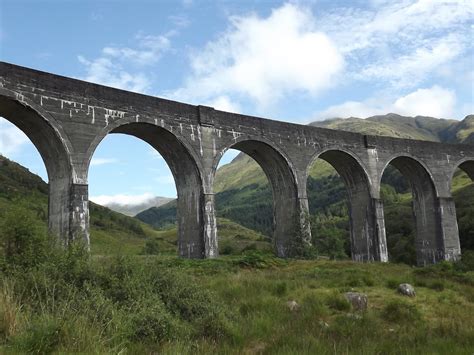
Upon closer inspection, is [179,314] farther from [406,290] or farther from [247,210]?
[247,210]

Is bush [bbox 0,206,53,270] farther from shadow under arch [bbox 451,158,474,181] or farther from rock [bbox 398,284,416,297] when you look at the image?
shadow under arch [bbox 451,158,474,181]

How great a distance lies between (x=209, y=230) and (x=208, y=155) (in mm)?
3713

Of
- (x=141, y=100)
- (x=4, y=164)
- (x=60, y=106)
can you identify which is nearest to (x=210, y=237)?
(x=141, y=100)

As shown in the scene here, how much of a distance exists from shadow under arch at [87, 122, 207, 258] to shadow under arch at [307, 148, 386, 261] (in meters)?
8.41

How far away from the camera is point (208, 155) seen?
22.3m

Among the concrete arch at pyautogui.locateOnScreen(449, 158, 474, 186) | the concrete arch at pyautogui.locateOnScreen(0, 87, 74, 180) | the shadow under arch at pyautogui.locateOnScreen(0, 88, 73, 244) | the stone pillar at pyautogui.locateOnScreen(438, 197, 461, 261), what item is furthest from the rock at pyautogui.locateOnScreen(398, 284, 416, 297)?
the concrete arch at pyautogui.locateOnScreen(449, 158, 474, 186)

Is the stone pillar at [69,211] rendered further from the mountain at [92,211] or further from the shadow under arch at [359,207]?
the mountain at [92,211]

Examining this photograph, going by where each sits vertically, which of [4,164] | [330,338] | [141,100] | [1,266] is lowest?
[330,338]

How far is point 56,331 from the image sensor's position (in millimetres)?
6082

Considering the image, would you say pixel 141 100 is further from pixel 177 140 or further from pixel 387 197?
pixel 387 197

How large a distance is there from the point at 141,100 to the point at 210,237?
7188 mm

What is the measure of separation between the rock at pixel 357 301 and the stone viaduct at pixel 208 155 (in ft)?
30.4

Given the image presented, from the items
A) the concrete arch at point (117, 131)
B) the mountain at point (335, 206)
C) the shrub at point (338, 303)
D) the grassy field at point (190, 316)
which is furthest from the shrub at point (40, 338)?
the mountain at point (335, 206)

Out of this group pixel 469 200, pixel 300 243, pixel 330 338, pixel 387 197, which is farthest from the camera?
pixel 387 197
